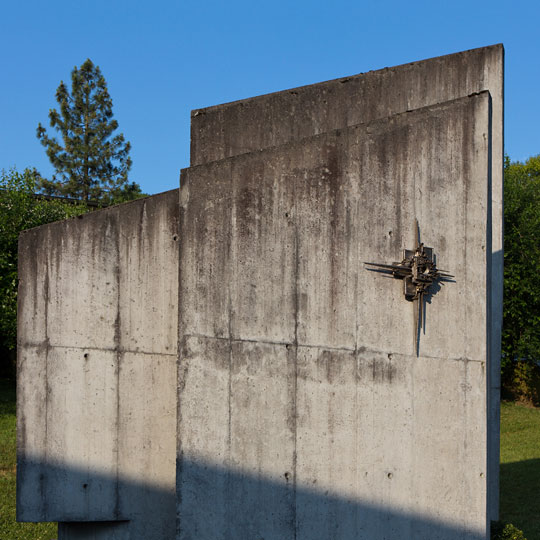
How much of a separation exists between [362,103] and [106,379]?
433 cm

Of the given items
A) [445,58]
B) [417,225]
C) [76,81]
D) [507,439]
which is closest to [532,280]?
[507,439]

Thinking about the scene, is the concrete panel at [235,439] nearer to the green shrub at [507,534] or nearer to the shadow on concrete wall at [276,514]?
the shadow on concrete wall at [276,514]

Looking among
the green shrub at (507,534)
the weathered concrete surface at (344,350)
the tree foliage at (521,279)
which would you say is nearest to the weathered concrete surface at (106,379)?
the weathered concrete surface at (344,350)

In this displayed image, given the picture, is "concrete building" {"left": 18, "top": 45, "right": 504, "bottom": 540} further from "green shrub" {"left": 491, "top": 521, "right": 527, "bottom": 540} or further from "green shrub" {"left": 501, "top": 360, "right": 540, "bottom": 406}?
"green shrub" {"left": 501, "top": 360, "right": 540, "bottom": 406}

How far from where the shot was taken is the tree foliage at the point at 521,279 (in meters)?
23.7

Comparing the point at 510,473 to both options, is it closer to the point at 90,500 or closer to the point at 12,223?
the point at 90,500

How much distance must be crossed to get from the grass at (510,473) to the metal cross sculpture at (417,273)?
6952mm

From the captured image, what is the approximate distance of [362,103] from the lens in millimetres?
7914

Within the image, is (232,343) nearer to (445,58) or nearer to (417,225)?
(417,225)

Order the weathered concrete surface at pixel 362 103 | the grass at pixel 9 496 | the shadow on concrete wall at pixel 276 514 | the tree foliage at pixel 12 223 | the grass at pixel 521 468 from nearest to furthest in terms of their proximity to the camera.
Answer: the shadow on concrete wall at pixel 276 514 → the weathered concrete surface at pixel 362 103 → the grass at pixel 9 496 → the grass at pixel 521 468 → the tree foliage at pixel 12 223

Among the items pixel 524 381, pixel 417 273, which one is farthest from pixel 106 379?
pixel 524 381

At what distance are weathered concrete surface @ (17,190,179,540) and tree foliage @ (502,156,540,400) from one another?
62.7 feet

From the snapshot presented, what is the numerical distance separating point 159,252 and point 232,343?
138 centimetres

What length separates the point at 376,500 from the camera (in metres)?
6.19
